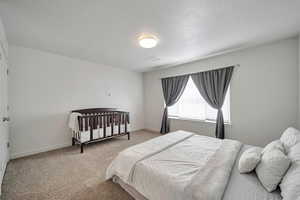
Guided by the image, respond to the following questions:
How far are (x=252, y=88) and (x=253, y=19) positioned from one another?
159cm

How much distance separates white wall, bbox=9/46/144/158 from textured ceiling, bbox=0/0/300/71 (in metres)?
0.45

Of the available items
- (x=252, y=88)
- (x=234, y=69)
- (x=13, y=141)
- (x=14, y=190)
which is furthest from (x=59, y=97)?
(x=252, y=88)

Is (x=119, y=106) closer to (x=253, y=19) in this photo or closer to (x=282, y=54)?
(x=253, y=19)

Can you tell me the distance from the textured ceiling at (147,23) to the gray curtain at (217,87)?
25.0 inches

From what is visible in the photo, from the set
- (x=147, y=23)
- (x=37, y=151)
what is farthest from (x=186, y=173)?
(x=37, y=151)

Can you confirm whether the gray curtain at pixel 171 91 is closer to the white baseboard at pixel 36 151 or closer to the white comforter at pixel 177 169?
the white comforter at pixel 177 169

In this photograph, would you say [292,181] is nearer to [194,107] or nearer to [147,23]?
[147,23]

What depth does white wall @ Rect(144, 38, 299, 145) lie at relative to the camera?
7.90 feet

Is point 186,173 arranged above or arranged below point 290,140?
below

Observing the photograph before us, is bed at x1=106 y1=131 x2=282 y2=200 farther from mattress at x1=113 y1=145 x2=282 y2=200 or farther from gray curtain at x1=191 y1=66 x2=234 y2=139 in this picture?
gray curtain at x1=191 y1=66 x2=234 y2=139

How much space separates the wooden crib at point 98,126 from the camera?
114 inches

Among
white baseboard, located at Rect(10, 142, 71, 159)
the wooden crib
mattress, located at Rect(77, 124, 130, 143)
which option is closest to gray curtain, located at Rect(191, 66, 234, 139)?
the wooden crib

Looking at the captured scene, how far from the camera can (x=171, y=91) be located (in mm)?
4277

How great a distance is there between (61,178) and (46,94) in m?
2.07
